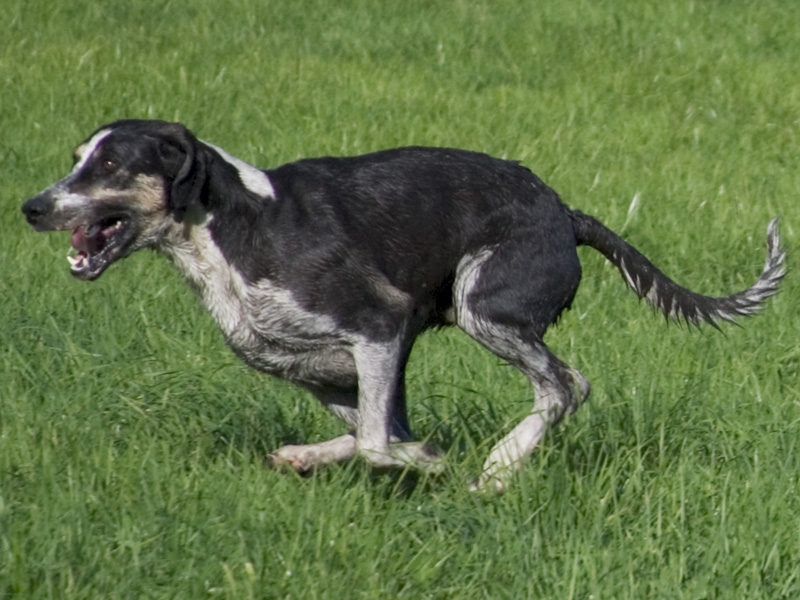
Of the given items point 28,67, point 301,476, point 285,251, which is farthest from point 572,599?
point 28,67

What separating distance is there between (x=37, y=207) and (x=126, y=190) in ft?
0.89

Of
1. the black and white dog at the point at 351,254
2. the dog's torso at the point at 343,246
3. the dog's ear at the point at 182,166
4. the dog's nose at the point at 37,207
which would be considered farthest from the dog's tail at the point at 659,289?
the dog's nose at the point at 37,207

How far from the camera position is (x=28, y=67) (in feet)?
36.4

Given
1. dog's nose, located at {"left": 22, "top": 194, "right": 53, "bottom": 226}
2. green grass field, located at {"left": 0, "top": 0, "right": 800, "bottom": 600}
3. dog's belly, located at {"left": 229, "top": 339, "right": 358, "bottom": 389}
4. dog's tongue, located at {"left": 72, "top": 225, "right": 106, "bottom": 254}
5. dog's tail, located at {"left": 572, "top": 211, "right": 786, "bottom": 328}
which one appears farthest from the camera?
dog's tail, located at {"left": 572, "top": 211, "right": 786, "bottom": 328}

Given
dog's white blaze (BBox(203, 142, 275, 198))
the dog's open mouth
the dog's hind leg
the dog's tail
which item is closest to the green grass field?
the dog's hind leg

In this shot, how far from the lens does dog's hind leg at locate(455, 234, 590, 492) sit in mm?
5098

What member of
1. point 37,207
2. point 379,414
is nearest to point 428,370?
point 379,414

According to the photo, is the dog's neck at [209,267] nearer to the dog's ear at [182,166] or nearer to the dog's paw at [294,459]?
the dog's ear at [182,166]

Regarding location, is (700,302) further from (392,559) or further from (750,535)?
(392,559)

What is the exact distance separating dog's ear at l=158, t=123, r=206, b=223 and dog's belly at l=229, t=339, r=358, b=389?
466 millimetres

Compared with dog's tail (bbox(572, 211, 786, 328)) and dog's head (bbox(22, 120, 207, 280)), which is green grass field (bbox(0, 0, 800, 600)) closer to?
dog's tail (bbox(572, 211, 786, 328))

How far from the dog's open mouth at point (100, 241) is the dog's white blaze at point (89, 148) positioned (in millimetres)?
187

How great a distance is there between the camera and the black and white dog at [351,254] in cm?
479

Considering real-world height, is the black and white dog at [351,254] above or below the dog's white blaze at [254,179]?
below
